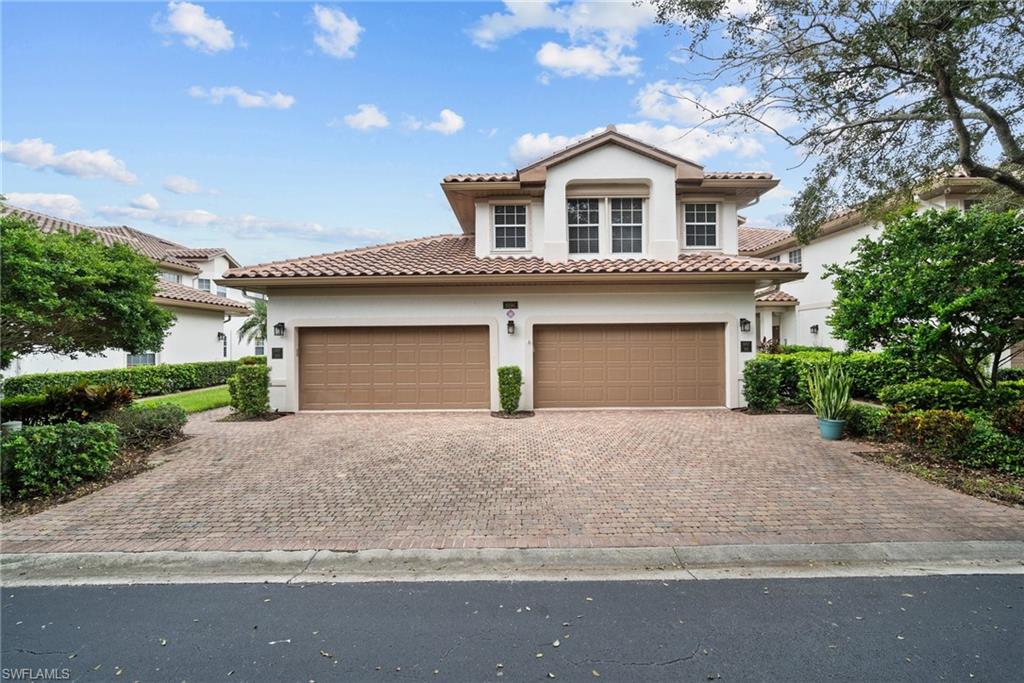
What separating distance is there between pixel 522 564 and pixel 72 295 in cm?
764

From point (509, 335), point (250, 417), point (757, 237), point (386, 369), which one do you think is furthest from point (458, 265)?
point (757, 237)

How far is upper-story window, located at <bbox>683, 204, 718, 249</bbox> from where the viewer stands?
13.7m

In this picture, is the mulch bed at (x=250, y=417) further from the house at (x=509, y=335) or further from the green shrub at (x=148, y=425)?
the green shrub at (x=148, y=425)

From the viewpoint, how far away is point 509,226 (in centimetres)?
1354

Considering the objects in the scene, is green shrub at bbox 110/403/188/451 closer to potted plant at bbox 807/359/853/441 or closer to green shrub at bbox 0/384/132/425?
green shrub at bbox 0/384/132/425

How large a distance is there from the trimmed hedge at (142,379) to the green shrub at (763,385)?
15207mm

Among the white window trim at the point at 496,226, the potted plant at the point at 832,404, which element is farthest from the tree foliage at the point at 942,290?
the white window trim at the point at 496,226

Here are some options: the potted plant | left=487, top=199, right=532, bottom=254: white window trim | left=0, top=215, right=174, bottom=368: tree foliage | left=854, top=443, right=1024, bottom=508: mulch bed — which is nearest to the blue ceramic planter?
the potted plant

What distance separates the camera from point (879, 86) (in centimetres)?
734

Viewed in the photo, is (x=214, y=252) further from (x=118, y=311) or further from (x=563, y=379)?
(x=563, y=379)

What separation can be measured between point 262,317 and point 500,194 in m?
17.8

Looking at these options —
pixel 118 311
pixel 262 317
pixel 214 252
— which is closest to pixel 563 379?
pixel 118 311

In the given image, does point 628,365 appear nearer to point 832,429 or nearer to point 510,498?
point 832,429

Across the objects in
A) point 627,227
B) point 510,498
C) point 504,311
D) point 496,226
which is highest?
point 496,226
